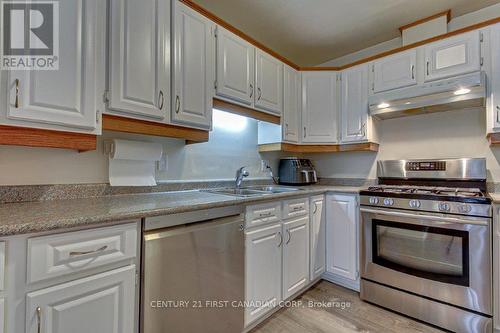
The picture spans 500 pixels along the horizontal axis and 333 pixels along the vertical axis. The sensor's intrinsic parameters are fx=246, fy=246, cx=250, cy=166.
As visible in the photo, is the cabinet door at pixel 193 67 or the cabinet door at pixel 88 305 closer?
the cabinet door at pixel 88 305

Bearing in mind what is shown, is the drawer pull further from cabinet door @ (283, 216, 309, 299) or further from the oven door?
the oven door

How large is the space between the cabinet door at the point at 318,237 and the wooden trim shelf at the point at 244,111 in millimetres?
849

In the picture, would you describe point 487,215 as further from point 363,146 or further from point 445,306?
point 363,146

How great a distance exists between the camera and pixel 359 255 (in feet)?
7.18

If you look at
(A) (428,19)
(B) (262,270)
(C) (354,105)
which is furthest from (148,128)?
(A) (428,19)

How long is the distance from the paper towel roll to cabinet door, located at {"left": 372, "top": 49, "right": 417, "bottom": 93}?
2093 mm

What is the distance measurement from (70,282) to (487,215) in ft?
7.67

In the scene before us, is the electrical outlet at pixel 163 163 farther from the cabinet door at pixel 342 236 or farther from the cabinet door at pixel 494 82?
the cabinet door at pixel 494 82

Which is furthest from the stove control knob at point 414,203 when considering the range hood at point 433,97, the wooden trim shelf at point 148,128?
the wooden trim shelf at point 148,128

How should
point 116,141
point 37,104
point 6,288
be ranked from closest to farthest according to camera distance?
point 6,288 < point 37,104 < point 116,141

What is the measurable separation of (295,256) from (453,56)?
207 cm

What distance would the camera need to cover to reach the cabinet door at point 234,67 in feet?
6.09

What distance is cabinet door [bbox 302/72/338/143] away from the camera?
8.78ft

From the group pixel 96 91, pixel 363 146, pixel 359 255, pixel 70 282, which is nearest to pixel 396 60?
pixel 363 146
